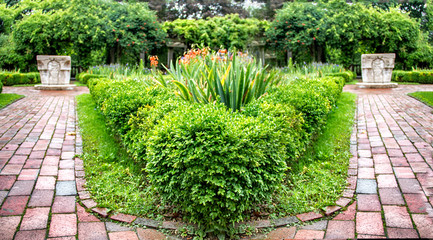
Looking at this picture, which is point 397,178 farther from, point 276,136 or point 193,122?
point 193,122

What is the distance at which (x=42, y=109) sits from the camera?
22.2 feet

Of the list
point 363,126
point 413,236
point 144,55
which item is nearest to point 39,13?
point 144,55

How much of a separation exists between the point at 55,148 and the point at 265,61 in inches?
621

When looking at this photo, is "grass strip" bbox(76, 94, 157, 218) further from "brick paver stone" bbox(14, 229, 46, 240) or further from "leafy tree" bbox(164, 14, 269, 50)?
"leafy tree" bbox(164, 14, 269, 50)

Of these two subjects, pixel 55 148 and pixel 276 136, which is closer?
pixel 276 136

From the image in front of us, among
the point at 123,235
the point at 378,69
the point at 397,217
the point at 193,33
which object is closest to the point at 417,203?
the point at 397,217

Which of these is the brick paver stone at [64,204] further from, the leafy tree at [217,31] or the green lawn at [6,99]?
the leafy tree at [217,31]

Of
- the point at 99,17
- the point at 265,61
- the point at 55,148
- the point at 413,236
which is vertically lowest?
the point at 413,236

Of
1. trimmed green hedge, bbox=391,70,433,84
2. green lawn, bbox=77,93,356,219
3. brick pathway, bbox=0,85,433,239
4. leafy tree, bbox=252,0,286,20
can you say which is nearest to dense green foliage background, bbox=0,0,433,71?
trimmed green hedge, bbox=391,70,433,84

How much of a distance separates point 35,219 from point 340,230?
7.12ft

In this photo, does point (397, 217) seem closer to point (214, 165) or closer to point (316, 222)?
point (316, 222)

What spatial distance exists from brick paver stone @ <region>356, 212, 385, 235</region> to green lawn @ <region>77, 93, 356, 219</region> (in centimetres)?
29

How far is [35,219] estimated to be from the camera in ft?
8.45

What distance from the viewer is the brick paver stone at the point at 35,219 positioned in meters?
2.47
